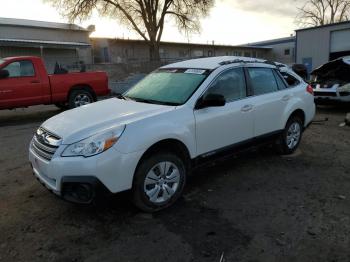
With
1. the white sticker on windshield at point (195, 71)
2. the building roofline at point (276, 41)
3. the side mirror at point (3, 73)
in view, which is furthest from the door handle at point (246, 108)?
the building roofline at point (276, 41)

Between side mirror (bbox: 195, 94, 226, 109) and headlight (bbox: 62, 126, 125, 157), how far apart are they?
1.26 meters

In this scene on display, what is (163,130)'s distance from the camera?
153 inches

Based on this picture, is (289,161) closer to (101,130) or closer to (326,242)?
(326,242)

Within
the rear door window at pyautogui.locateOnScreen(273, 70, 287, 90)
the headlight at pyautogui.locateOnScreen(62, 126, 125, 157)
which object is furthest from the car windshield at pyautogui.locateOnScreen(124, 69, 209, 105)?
the rear door window at pyautogui.locateOnScreen(273, 70, 287, 90)

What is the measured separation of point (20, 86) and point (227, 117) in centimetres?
743

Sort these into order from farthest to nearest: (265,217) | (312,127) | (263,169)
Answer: (312,127), (263,169), (265,217)

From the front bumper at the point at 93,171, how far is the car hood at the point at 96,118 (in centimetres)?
25

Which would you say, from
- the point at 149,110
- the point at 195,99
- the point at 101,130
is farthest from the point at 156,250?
the point at 195,99

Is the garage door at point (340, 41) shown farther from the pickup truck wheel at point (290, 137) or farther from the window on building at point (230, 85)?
the window on building at point (230, 85)

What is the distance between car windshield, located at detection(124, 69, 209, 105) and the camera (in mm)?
4537

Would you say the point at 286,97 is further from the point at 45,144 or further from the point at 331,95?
the point at 331,95

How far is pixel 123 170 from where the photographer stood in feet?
11.7

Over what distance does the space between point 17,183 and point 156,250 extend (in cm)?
274

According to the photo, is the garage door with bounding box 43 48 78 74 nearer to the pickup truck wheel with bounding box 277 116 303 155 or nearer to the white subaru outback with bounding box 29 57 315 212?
the pickup truck wheel with bounding box 277 116 303 155
